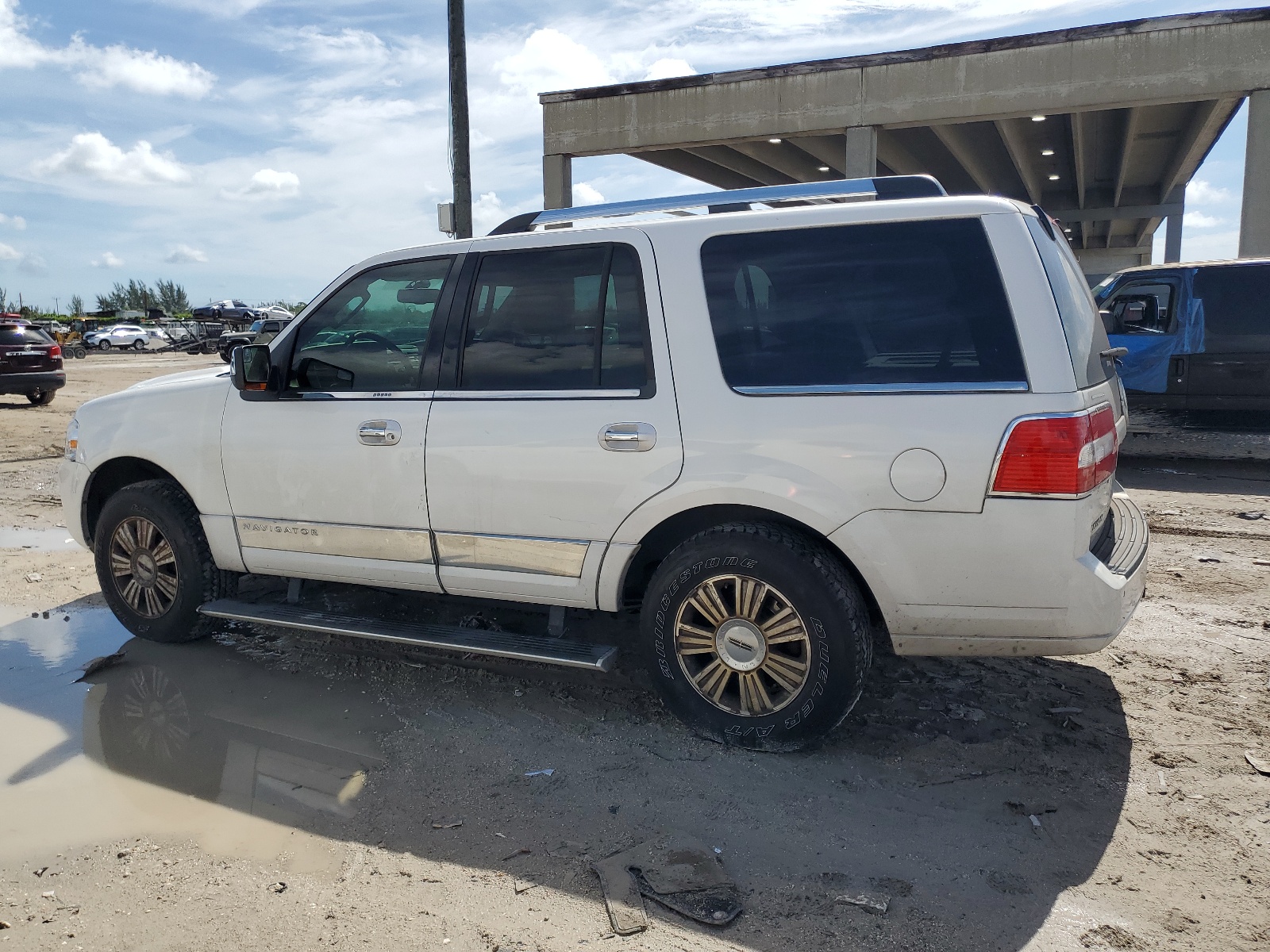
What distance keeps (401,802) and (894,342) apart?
2365mm

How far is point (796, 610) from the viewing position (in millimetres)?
3500

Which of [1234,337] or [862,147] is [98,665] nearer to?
[1234,337]

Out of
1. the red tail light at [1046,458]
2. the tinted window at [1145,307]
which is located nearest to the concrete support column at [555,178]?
the tinted window at [1145,307]

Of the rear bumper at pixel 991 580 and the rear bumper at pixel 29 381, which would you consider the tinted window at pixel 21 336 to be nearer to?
the rear bumper at pixel 29 381

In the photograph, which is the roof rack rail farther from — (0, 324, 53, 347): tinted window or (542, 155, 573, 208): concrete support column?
(0, 324, 53, 347): tinted window

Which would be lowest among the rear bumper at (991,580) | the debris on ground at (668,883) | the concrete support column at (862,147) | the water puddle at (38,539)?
the debris on ground at (668,883)

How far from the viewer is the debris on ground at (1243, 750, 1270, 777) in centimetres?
351

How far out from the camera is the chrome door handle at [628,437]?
3682mm

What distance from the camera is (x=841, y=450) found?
3.40m

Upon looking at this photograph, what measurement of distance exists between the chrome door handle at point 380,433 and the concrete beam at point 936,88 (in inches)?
562

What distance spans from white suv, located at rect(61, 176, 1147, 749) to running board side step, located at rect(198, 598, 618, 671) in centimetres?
2

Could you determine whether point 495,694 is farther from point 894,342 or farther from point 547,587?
point 894,342

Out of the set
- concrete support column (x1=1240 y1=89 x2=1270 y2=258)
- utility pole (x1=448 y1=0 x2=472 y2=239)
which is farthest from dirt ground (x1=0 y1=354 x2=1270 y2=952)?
concrete support column (x1=1240 y1=89 x2=1270 y2=258)

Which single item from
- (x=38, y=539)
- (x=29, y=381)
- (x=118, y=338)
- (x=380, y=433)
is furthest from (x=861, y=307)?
(x=118, y=338)
